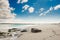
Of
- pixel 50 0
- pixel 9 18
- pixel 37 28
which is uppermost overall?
pixel 50 0

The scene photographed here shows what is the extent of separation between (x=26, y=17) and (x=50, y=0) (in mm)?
437

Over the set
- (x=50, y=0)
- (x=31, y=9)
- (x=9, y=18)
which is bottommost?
(x=9, y=18)

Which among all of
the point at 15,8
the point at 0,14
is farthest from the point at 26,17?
the point at 0,14

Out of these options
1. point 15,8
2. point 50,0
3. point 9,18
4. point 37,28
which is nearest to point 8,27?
point 9,18

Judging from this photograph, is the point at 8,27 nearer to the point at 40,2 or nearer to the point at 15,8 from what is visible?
the point at 15,8

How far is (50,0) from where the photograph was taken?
186cm

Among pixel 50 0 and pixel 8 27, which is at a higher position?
pixel 50 0

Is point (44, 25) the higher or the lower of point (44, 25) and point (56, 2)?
the lower

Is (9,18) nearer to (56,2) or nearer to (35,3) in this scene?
(35,3)

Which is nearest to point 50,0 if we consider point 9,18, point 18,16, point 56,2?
point 56,2

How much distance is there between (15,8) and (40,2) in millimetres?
388

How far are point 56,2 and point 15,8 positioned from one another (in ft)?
2.03

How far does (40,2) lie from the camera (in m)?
1.88

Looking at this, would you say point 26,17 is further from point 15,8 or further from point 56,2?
point 56,2
